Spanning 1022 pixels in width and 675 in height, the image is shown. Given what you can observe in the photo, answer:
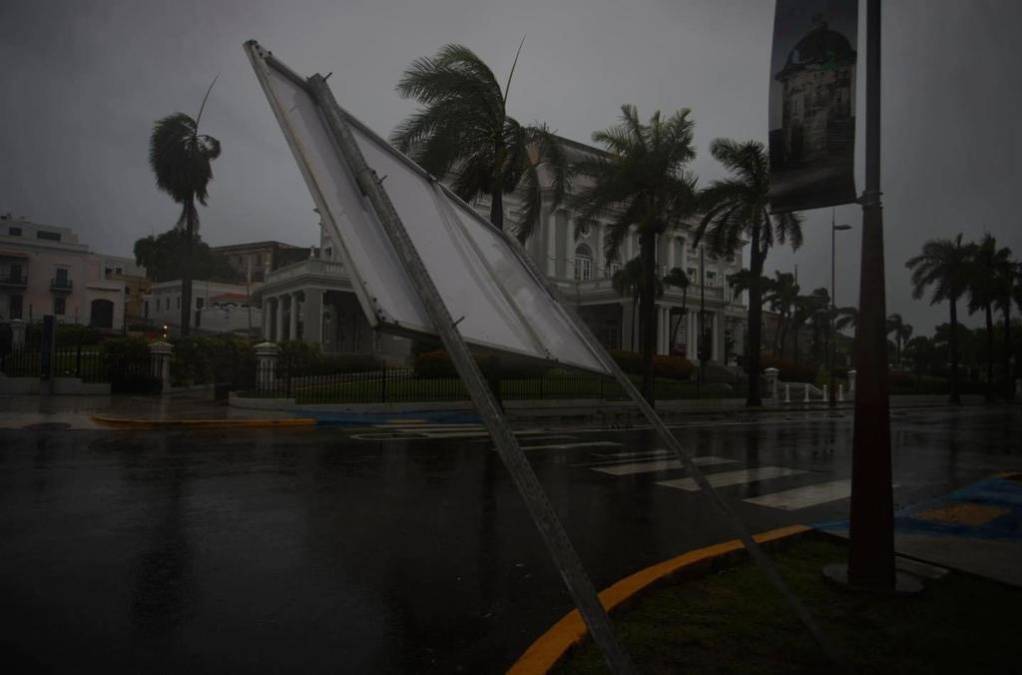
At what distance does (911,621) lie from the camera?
3678 mm

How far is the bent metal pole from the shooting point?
1.57m

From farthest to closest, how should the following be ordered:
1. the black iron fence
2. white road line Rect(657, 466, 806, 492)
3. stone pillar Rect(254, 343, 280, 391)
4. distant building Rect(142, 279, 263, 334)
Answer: distant building Rect(142, 279, 263, 334) < stone pillar Rect(254, 343, 280, 391) < the black iron fence < white road line Rect(657, 466, 806, 492)

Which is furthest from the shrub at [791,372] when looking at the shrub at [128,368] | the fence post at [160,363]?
the shrub at [128,368]

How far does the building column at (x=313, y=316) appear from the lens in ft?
125

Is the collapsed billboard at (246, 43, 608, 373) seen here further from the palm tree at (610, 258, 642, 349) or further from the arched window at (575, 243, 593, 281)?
the arched window at (575, 243, 593, 281)

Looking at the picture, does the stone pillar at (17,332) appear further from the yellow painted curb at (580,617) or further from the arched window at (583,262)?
the arched window at (583,262)

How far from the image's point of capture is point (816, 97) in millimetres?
4062

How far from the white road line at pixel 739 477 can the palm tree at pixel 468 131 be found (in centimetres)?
958

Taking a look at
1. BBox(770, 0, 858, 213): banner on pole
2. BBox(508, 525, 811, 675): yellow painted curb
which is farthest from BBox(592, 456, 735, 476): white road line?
BBox(770, 0, 858, 213): banner on pole

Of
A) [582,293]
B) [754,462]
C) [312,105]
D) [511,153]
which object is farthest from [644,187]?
[582,293]

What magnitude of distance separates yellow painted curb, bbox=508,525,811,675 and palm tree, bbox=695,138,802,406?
22.6 m

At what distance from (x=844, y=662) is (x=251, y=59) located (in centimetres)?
350

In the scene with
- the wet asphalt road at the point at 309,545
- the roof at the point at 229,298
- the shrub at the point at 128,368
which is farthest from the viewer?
the roof at the point at 229,298

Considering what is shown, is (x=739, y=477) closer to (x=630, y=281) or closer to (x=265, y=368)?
(x=265, y=368)
